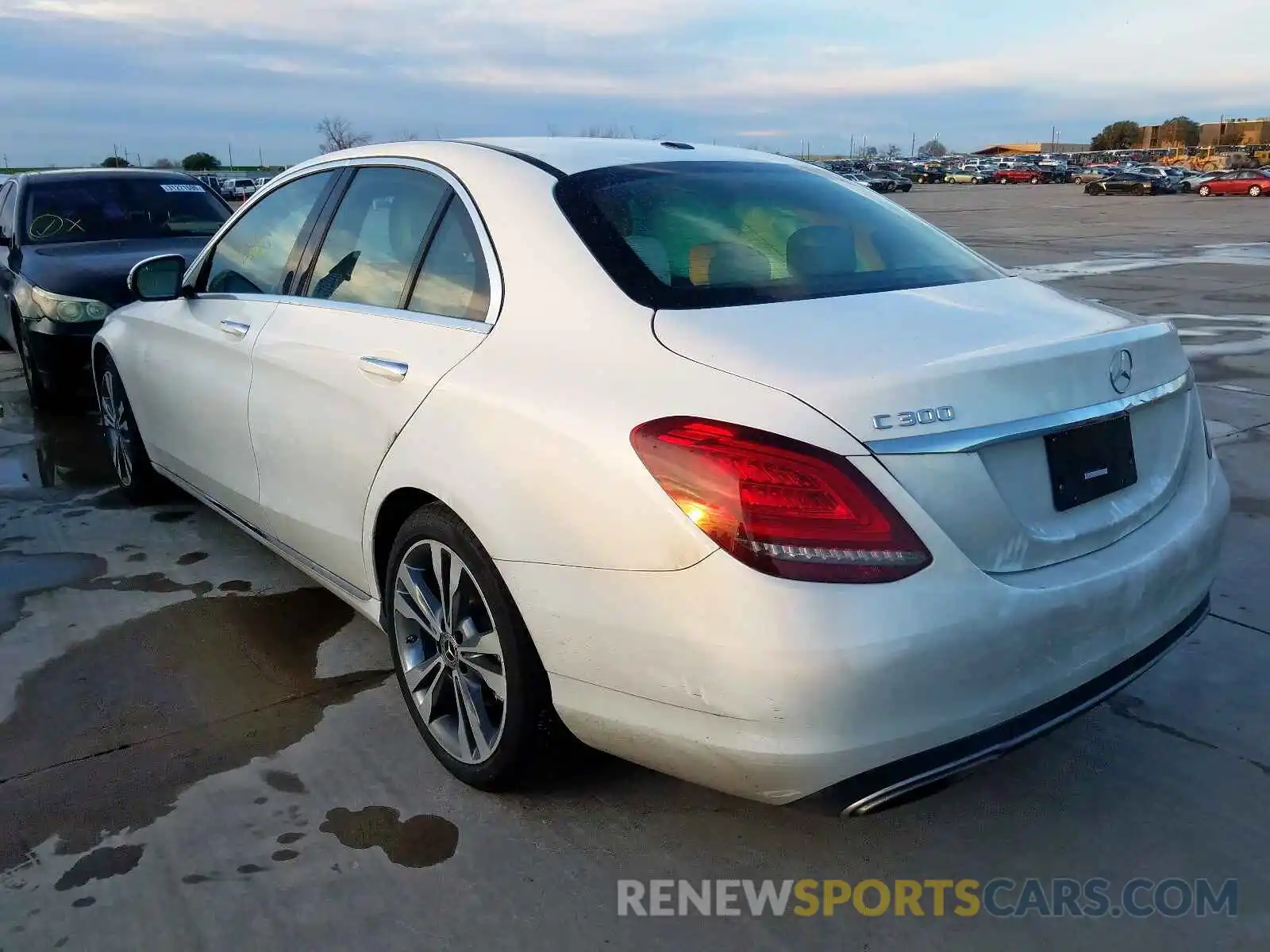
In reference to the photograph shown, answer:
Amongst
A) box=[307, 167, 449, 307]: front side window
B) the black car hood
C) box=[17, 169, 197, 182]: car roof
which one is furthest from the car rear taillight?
box=[17, 169, 197, 182]: car roof

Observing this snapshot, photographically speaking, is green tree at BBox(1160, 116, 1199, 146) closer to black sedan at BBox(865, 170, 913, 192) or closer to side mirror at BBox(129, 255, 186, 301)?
black sedan at BBox(865, 170, 913, 192)

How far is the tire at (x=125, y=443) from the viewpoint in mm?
4961

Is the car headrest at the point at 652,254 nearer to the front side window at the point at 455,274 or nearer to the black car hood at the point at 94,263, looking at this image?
the front side window at the point at 455,274

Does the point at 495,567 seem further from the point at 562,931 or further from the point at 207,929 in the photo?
the point at 207,929

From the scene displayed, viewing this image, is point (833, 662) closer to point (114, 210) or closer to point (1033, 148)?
point (114, 210)

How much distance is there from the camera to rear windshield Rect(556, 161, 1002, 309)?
2562 millimetres

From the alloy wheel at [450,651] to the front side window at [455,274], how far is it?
0.62 meters

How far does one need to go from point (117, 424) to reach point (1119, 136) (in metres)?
154

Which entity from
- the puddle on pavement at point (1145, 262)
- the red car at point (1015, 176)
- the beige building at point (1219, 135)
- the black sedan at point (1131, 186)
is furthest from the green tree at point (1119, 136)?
the puddle on pavement at point (1145, 262)

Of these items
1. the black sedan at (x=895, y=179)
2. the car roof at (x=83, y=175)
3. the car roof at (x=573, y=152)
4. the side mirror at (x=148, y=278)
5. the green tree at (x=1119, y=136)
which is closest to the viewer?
the car roof at (x=573, y=152)

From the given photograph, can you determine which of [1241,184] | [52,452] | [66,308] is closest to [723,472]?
[52,452]

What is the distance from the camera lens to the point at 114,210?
7828 mm

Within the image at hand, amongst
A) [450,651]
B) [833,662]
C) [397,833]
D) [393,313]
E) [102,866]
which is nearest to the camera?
[833,662]

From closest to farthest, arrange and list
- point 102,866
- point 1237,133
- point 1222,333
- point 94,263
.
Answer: point 102,866
point 94,263
point 1222,333
point 1237,133
